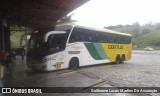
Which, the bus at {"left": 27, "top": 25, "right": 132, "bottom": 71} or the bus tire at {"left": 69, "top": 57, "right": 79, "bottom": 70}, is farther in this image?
the bus tire at {"left": 69, "top": 57, "right": 79, "bottom": 70}

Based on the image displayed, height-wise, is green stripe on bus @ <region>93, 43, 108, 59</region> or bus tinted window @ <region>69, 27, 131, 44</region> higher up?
bus tinted window @ <region>69, 27, 131, 44</region>

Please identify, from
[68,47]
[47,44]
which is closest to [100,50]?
[68,47]

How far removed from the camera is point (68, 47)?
55.3 feet

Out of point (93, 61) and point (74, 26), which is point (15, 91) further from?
point (93, 61)

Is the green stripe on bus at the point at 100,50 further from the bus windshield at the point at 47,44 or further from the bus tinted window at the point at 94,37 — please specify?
the bus windshield at the point at 47,44

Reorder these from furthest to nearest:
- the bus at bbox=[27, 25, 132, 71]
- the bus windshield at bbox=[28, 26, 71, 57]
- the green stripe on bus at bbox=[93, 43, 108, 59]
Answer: the green stripe on bus at bbox=[93, 43, 108, 59]
the bus at bbox=[27, 25, 132, 71]
the bus windshield at bbox=[28, 26, 71, 57]

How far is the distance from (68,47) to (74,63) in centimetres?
131

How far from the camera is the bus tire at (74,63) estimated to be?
17.3 metres

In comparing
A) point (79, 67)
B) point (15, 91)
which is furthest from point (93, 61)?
point (15, 91)

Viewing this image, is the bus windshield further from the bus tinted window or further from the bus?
the bus tinted window

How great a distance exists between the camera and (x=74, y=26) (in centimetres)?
1748

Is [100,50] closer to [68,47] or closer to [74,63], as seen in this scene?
[74,63]

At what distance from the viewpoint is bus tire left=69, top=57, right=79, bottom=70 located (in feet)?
56.6

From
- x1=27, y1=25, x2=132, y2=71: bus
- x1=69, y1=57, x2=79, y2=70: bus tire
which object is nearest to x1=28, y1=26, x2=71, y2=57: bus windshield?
x1=27, y1=25, x2=132, y2=71: bus
